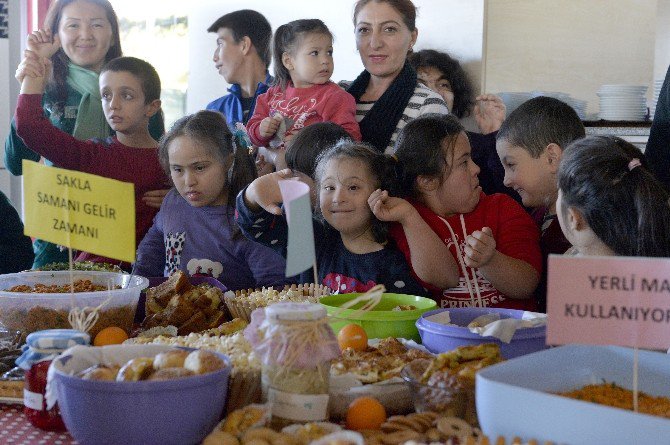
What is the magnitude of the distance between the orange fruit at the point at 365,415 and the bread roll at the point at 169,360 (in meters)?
0.24

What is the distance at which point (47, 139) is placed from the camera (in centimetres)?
274

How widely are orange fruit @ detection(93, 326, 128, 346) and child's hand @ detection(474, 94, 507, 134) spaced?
1592 millimetres

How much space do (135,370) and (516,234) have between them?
45.2 inches

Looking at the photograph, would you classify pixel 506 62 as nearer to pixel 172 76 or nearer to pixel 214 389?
pixel 172 76

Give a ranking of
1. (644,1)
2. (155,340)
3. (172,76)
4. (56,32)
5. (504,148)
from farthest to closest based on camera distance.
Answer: (172,76) < (644,1) < (56,32) < (504,148) < (155,340)

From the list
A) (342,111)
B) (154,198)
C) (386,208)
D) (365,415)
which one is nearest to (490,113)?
(342,111)

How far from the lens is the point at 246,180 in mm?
2406

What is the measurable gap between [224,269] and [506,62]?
8.28 feet

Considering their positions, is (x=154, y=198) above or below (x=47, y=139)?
below

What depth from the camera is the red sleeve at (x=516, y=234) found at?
1863 millimetres

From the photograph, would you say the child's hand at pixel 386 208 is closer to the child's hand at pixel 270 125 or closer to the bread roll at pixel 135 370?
the bread roll at pixel 135 370

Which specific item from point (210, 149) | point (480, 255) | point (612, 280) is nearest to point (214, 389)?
point (612, 280)

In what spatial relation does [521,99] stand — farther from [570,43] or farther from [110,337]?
[110,337]

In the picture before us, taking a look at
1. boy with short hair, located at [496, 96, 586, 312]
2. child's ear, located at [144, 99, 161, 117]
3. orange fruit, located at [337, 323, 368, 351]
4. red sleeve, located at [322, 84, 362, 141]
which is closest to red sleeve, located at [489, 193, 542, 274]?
boy with short hair, located at [496, 96, 586, 312]
